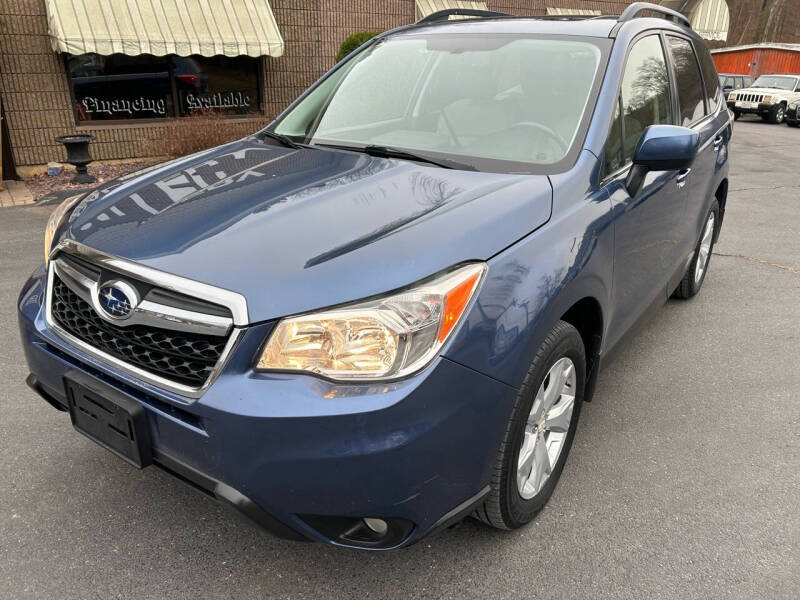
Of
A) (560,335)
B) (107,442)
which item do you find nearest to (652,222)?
(560,335)

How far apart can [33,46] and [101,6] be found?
3.81 feet

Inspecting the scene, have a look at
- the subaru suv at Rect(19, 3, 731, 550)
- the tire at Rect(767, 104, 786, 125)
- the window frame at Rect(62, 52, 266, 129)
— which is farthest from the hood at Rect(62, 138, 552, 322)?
the tire at Rect(767, 104, 786, 125)

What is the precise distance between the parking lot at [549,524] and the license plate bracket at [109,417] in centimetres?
41

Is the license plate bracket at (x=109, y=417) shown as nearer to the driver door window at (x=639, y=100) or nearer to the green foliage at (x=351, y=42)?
the driver door window at (x=639, y=100)

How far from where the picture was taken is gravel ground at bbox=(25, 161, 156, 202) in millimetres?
8714

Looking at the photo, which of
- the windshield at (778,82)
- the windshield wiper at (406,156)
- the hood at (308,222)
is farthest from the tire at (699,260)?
the windshield at (778,82)

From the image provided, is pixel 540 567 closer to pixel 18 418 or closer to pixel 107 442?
pixel 107 442

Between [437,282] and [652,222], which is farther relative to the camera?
[652,222]

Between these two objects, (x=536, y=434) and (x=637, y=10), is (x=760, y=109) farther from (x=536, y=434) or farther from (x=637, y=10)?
(x=536, y=434)

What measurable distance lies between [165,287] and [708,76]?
12.9 feet

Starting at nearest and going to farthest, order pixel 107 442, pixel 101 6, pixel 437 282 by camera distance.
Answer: pixel 437 282
pixel 107 442
pixel 101 6

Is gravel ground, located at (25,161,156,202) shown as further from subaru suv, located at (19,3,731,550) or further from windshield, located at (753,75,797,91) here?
windshield, located at (753,75,797,91)

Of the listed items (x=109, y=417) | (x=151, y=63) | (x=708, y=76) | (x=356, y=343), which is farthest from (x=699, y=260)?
(x=151, y=63)

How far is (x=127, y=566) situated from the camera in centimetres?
223
